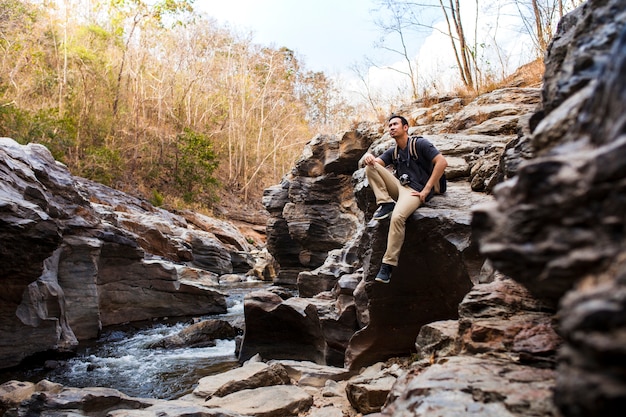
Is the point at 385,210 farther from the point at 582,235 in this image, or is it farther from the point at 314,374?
the point at 582,235

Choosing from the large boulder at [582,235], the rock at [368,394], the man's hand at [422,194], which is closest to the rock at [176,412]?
the rock at [368,394]

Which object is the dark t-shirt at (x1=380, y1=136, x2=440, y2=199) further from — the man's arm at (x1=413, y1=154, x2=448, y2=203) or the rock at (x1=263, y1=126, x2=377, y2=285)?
the rock at (x1=263, y1=126, x2=377, y2=285)

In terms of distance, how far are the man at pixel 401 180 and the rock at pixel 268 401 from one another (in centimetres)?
161

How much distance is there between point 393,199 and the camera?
5.74 meters

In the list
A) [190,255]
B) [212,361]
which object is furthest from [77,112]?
[212,361]

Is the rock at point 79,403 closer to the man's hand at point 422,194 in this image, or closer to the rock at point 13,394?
the rock at point 13,394

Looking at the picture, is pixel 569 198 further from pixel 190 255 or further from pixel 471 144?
pixel 190 255

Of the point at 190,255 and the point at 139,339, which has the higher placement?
the point at 190,255

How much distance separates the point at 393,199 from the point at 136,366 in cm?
539

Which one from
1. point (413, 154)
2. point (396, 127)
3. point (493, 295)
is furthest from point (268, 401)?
point (396, 127)

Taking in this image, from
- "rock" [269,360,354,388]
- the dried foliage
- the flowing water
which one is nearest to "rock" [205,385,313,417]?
"rock" [269,360,354,388]

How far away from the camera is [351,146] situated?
15344mm

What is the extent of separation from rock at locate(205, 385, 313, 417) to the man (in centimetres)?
161

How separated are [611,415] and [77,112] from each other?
27082 millimetres
